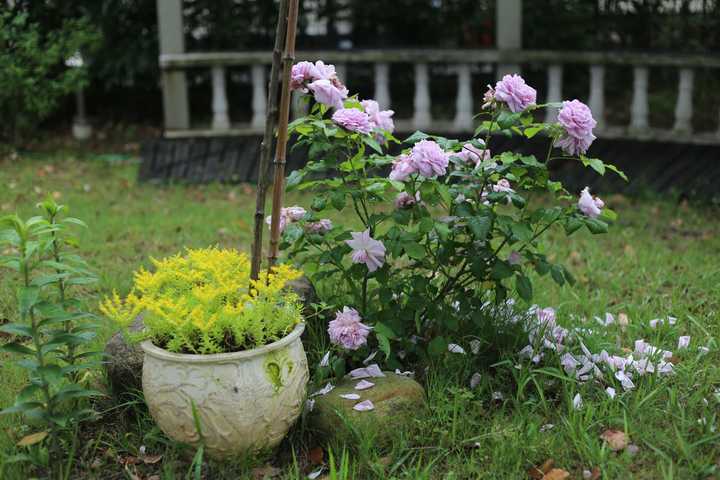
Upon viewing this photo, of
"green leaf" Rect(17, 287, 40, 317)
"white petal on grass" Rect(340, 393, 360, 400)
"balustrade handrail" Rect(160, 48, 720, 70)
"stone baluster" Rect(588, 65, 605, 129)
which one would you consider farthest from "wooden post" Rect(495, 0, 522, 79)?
"green leaf" Rect(17, 287, 40, 317)

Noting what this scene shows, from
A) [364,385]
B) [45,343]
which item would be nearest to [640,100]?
[364,385]

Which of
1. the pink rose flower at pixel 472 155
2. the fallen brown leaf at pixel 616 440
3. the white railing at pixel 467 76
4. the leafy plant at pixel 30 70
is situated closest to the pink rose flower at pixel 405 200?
the pink rose flower at pixel 472 155

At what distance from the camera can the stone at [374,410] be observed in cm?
297

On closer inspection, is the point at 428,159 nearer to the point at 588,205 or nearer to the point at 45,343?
the point at 588,205

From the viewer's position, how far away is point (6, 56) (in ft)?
25.8

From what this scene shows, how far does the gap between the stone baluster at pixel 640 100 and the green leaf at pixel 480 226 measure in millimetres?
4396

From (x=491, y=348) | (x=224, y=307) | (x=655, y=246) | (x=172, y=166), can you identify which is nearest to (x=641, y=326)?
(x=491, y=348)

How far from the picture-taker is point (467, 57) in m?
7.41

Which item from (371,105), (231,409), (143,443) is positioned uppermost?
(371,105)

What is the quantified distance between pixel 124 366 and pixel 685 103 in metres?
5.25

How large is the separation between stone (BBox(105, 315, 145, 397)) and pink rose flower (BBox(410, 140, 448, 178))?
1.24 meters

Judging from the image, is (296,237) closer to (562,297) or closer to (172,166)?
(562,297)

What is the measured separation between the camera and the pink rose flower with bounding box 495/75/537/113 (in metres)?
3.06

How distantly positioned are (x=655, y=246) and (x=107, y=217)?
377 cm
